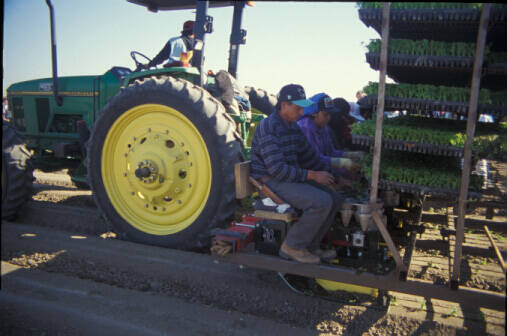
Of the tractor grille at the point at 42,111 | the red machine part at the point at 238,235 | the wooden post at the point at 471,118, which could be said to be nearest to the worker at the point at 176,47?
the tractor grille at the point at 42,111

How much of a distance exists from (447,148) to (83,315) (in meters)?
2.55

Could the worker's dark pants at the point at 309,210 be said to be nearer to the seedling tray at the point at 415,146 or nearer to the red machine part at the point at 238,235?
the red machine part at the point at 238,235

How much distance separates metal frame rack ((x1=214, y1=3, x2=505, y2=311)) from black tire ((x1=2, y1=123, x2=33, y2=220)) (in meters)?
2.95

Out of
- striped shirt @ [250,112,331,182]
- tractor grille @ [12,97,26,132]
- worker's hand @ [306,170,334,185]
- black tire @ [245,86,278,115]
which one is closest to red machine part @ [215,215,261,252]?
striped shirt @ [250,112,331,182]

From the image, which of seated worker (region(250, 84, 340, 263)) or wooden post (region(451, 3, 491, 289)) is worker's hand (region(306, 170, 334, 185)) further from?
wooden post (region(451, 3, 491, 289))

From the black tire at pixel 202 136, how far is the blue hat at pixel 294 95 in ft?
2.08

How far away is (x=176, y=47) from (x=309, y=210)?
289cm

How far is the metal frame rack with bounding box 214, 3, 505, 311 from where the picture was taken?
229 centimetres

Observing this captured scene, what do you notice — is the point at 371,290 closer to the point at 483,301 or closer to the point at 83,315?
the point at 483,301

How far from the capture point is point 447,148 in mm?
2447

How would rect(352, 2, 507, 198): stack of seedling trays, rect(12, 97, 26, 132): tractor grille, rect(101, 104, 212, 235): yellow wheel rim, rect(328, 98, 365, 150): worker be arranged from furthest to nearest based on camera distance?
rect(12, 97, 26, 132): tractor grille → rect(328, 98, 365, 150): worker → rect(101, 104, 212, 235): yellow wheel rim → rect(352, 2, 507, 198): stack of seedling trays

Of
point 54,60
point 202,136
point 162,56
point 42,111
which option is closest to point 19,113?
point 42,111

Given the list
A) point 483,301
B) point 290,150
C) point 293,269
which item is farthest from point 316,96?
point 483,301

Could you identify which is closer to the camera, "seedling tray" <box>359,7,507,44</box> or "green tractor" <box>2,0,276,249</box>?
"seedling tray" <box>359,7,507,44</box>
